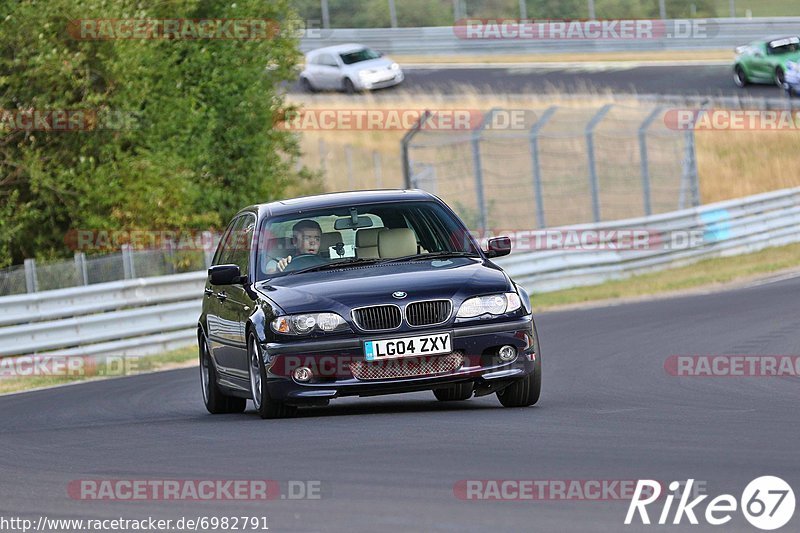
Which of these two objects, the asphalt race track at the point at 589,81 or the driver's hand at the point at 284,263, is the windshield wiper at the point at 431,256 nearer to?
the driver's hand at the point at 284,263

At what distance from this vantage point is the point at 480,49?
180ft

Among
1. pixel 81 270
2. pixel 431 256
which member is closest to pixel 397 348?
pixel 431 256

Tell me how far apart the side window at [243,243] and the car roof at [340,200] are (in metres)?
0.20

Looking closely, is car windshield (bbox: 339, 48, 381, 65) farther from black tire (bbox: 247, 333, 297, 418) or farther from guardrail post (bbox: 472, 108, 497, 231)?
black tire (bbox: 247, 333, 297, 418)

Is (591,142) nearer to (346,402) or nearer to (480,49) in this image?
(346,402)

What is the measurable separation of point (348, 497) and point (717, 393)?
4.76 m

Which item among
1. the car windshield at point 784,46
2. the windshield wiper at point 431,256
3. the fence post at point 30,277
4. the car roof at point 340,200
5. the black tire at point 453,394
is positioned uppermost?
the car roof at point 340,200

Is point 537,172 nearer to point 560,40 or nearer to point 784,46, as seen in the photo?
point 784,46

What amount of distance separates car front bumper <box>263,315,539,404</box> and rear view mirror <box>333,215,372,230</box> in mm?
1254

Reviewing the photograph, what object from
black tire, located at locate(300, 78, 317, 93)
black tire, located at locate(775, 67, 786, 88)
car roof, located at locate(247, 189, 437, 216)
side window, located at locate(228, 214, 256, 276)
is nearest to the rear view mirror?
car roof, located at locate(247, 189, 437, 216)

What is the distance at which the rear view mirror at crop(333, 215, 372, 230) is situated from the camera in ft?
36.5

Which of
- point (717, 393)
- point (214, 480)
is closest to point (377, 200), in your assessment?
point (717, 393)

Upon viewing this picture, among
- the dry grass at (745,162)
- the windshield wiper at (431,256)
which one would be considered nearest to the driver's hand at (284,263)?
the windshield wiper at (431,256)

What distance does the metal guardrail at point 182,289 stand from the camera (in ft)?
65.7
